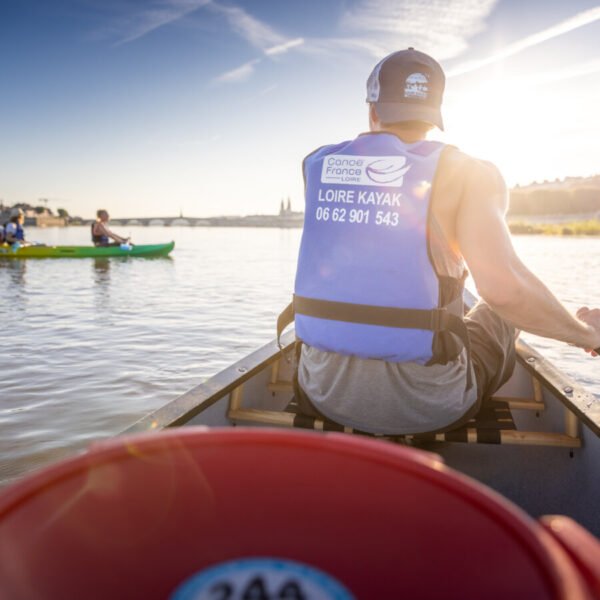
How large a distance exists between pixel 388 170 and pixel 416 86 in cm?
38

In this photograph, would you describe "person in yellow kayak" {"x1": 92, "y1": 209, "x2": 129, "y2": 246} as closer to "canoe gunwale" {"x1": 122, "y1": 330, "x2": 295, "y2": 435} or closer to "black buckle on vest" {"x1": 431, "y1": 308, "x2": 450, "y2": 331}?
"canoe gunwale" {"x1": 122, "y1": 330, "x2": 295, "y2": 435}

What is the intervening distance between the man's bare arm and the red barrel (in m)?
1.49

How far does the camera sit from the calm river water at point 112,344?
19.2ft

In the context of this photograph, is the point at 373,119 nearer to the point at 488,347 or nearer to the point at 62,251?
the point at 488,347

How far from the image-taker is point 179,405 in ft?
8.75

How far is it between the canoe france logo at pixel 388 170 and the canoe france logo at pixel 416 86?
0.96 feet

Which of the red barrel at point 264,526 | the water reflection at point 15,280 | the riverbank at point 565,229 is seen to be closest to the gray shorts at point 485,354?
the red barrel at point 264,526

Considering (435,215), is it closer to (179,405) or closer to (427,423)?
(427,423)

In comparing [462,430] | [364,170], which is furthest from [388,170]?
[462,430]

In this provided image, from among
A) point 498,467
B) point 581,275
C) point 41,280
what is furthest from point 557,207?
point 498,467

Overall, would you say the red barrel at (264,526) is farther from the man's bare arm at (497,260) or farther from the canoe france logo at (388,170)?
the canoe france logo at (388,170)

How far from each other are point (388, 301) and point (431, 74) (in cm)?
100

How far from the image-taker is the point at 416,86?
2309 mm

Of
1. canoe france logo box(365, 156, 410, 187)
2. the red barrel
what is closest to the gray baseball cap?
canoe france logo box(365, 156, 410, 187)
